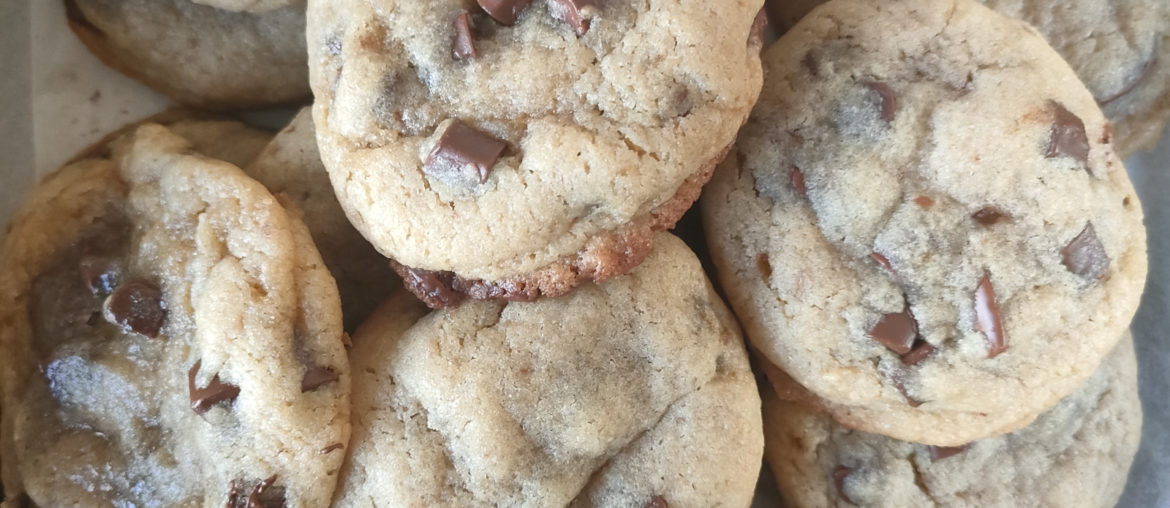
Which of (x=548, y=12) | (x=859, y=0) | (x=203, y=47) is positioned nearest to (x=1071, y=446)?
(x=859, y=0)

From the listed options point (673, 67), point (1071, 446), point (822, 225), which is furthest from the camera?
point (1071, 446)

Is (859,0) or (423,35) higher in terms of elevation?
(859,0)

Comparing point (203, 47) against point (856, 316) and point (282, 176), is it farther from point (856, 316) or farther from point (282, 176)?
point (856, 316)

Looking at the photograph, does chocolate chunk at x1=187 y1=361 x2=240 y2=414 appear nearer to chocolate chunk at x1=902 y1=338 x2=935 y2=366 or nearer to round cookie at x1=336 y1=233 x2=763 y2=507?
round cookie at x1=336 y1=233 x2=763 y2=507

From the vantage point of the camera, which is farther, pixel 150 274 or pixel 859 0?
pixel 859 0

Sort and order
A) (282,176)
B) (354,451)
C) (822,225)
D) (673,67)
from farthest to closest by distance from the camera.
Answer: (282,176) < (822,225) < (354,451) < (673,67)

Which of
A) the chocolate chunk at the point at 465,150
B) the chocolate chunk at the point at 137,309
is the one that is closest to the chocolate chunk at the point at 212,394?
the chocolate chunk at the point at 137,309

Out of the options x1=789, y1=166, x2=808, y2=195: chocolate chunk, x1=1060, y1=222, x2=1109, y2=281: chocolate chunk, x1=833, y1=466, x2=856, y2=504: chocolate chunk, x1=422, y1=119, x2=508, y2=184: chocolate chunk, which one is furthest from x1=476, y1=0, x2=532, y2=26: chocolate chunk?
x1=833, y1=466, x2=856, y2=504: chocolate chunk
